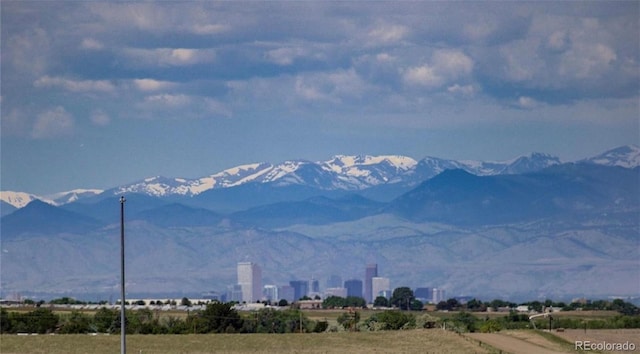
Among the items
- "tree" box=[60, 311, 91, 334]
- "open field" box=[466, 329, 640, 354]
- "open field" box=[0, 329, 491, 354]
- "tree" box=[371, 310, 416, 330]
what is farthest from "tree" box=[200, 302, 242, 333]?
"open field" box=[466, 329, 640, 354]

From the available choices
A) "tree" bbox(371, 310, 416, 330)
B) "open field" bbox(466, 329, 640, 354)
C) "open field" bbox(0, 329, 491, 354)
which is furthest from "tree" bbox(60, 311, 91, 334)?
"open field" bbox(466, 329, 640, 354)

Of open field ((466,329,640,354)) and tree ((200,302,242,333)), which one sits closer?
open field ((466,329,640,354))

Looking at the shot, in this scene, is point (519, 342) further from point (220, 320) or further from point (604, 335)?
point (220, 320)

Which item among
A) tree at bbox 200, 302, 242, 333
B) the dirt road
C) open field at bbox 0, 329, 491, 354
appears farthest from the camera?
tree at bbox 200, 302, 242, 333

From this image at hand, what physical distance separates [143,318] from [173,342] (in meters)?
25.1

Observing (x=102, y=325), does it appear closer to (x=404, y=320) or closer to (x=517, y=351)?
(x=404, y=320)

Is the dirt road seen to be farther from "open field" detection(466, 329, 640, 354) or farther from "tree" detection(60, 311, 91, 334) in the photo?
"tree" detection(60, 311, 91, 334)

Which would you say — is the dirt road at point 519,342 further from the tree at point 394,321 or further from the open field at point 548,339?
the tree at point 394,321

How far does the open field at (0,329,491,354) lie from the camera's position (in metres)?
94.0

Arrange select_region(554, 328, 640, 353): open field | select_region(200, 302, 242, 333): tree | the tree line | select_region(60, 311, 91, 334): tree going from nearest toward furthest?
1. select_region(554, 328, 640, 353): open field
2. select_region(60, 311, 91, 334): tree
3. the tree line
4. select_region(200, 302, 242, 333): tree

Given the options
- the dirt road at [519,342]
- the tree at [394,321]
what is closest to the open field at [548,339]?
the dirt road at [519,342]

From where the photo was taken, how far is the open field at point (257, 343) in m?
94.0

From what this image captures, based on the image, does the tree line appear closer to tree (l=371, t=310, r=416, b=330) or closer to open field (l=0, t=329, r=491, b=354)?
tree (l=371, t=310, r=416, b=330)

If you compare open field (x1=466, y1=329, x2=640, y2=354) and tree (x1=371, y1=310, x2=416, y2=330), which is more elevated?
tree (x1=371, y1=310, x2=416, y2=330)
